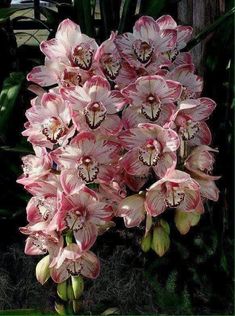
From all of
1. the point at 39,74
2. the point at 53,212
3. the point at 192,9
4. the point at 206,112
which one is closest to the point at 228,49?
the point at 192,9

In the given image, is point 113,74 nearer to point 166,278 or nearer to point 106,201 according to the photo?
point 106,201

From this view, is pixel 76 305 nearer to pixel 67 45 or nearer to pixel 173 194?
pixel 173 194

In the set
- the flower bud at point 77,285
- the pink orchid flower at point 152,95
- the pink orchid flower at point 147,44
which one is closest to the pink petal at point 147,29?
the pink orchid flower at point 147,44

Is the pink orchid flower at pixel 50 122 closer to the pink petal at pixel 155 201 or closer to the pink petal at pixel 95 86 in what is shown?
the pink petal at pixel 95 86

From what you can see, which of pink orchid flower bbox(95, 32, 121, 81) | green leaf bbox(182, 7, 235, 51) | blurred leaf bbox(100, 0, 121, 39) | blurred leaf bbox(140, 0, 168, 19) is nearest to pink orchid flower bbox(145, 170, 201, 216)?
pink orchid flower bbox(95, 32, 121, 81)

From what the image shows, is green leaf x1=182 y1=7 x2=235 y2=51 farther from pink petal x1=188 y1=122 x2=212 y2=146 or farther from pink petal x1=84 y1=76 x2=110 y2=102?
pink petal x1=84 y1=76 x2=110 y2=102

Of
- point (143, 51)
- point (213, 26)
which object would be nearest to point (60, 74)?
point (143, 51)
